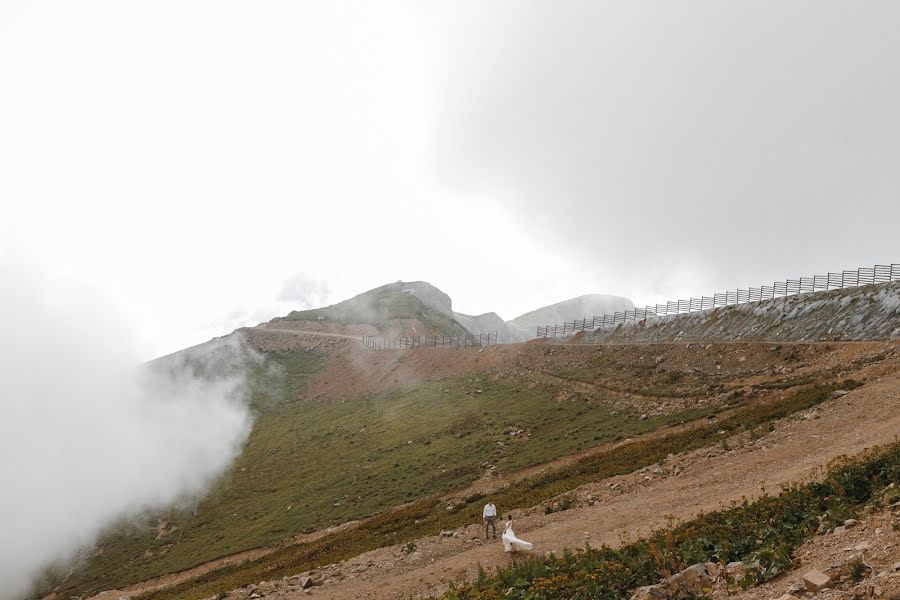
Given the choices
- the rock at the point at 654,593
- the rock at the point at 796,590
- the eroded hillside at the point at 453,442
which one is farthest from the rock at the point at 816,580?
the eroded hillside at the point at 453,442

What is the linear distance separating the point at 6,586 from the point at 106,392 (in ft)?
173

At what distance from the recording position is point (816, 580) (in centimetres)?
994

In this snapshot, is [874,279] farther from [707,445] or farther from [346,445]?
[346,445]

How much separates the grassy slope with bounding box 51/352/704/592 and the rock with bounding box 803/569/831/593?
33118 mm

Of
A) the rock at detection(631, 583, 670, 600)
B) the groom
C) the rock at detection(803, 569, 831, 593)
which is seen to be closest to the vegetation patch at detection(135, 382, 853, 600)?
the groom

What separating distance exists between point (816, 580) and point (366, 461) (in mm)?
61159

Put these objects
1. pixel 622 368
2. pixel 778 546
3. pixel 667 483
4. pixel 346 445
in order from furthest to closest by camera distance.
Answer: pixel 346 445
pixel 622 368
pixel 667 483
pixel 778 546

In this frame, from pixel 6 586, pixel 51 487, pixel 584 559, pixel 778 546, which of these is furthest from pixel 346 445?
pixel 778 546

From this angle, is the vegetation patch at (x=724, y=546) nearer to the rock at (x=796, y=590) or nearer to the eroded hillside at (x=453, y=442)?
the rock at (x=796, y=590)

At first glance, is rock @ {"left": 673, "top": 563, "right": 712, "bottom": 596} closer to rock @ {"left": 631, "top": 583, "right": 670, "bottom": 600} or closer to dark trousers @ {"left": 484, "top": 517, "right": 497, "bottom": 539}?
rock @ {"left": 631, "top": 583, "right": 670, "bottom": 600}

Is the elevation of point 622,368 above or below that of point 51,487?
above

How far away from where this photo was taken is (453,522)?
33.4 metres

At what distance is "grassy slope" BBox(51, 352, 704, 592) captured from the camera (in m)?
50.9

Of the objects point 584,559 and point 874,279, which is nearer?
point 584,559
